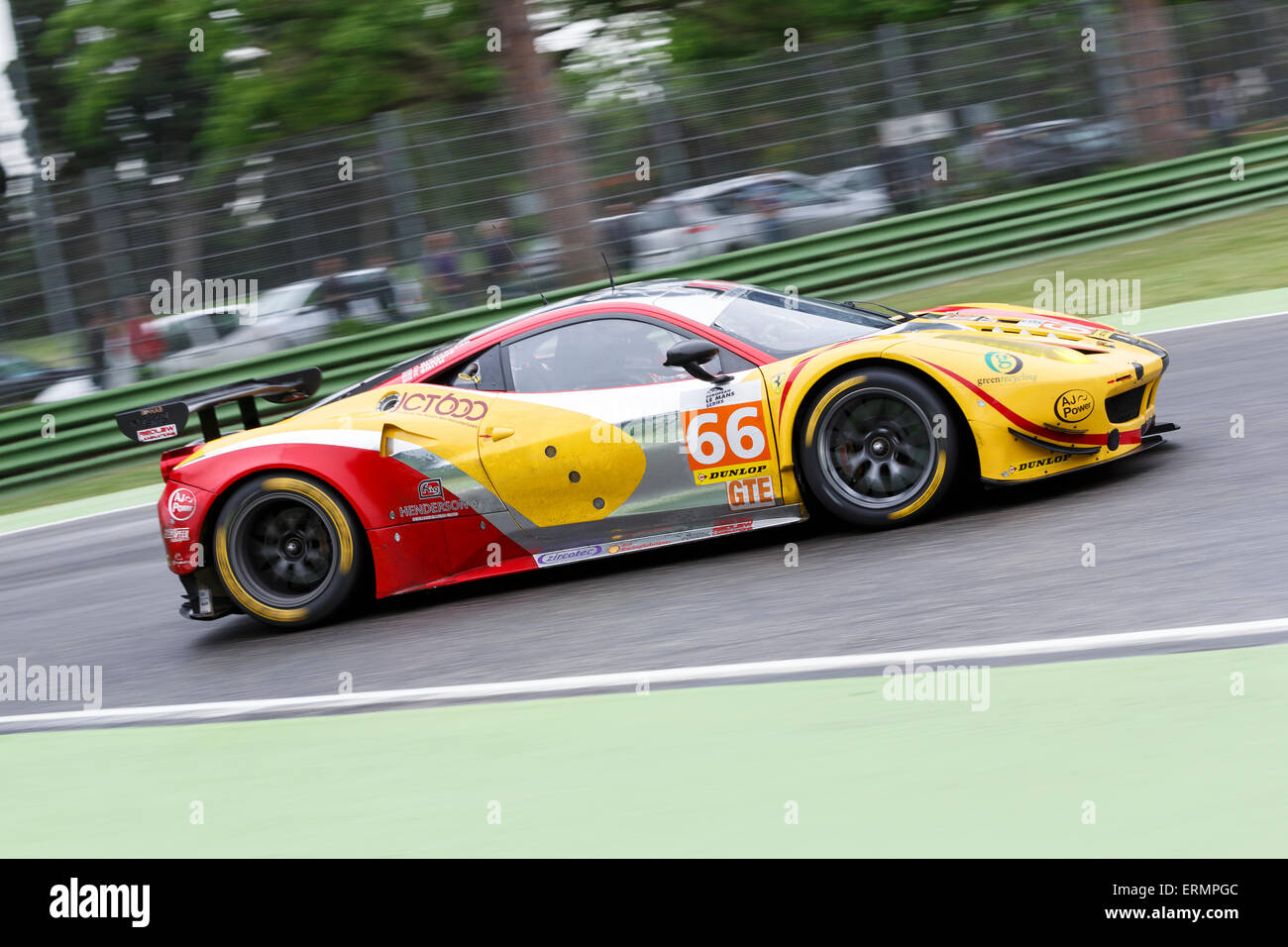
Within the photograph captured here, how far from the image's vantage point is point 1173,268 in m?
12.8

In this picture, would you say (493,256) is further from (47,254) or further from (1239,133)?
(1239,133)

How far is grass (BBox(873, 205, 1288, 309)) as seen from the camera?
11.6 metres

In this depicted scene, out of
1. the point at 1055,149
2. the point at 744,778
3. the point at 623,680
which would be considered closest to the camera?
the point at 744,778

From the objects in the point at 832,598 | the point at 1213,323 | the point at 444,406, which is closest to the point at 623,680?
the point at 832,598

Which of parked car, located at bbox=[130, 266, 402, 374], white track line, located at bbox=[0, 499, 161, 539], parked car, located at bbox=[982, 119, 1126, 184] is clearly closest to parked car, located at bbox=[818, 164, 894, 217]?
parked car, located at bbox=[982, 119, 1126, 184]

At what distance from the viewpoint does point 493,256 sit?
13789 millimetres

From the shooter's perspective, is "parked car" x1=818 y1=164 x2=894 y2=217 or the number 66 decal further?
"parked car" x1=818 y1=164 x2=894 y2=217

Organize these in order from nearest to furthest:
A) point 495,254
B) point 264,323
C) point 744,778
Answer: point 744,778, point 264,323, point 495,254

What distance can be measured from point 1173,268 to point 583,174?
19.4 ft

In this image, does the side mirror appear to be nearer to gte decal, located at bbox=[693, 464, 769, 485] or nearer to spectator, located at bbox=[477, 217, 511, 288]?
gte decal, located at bbox=[693, 464, 769, 485]

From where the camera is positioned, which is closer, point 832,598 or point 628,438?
point 832,598

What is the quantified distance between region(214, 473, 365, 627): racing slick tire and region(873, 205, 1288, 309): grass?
773 cm

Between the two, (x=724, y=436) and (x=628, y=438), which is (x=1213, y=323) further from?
(x=628, y=438)

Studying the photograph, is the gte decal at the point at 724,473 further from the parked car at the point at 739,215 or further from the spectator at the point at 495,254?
the parked car at the point at 739,215
